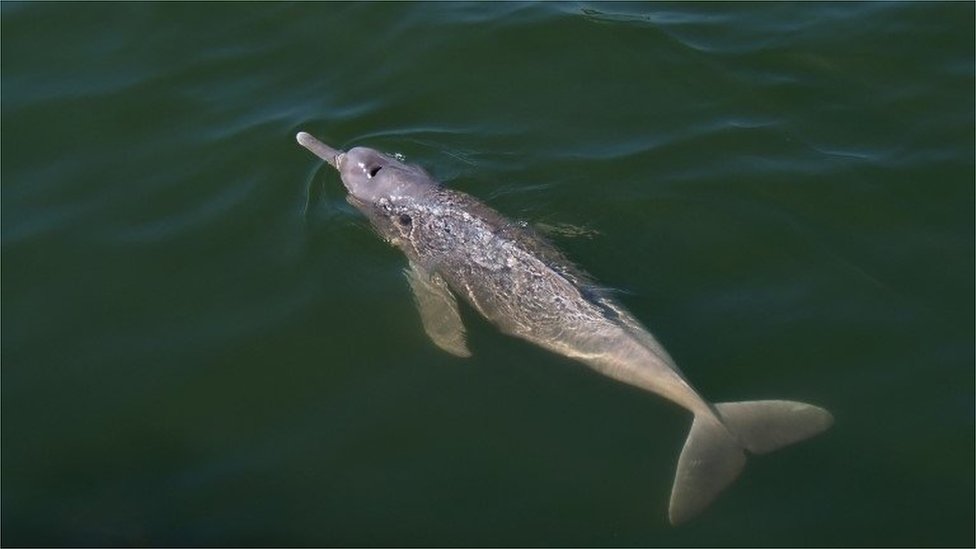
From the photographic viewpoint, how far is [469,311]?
377 inches

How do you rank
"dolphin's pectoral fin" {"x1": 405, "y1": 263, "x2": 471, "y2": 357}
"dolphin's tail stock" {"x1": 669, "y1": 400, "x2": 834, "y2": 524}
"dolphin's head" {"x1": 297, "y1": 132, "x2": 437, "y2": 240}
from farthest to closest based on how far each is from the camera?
"dolphin's head" {"x1": 297, "y1": 132, "x2": 437, "y2": 240} → "dolphin's pectoral fin" {"x1": 405, "y1": 263, "x2": 471, "y2": 357} → "dolphin's tail stock" {"x1": 669, "y1": 400, "x2": 834, "y2": 524}

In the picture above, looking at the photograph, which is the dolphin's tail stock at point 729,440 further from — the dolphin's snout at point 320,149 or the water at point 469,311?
the dolphin's snout at point 320,149

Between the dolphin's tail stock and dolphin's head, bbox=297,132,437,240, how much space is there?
4.16 meters

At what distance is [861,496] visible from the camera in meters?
7.29

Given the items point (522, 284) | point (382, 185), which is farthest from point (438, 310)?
point (382, 185)

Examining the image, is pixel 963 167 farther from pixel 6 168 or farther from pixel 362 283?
pixel 6 168

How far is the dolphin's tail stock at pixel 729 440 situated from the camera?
287 inches

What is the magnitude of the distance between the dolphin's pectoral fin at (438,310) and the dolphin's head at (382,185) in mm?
720

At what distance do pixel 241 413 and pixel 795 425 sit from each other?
180 inches

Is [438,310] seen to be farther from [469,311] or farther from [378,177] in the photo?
[378,177]

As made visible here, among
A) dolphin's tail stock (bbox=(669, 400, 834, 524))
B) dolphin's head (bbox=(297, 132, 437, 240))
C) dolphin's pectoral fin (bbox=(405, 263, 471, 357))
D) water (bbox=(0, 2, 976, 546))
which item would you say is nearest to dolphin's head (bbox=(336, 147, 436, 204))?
dolphin's head (bbox=(297, 132, 437, 240))

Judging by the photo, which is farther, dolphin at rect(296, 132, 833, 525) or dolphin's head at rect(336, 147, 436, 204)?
dolphin's head at rect(336, 147, 436, 204)

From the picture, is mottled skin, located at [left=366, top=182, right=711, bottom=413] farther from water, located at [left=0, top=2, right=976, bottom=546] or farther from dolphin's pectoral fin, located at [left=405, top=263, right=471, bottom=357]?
water, located at [left=0, top=2, right=976, bottom=546]

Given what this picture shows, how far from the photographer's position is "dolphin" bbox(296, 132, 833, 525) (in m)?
7.52
